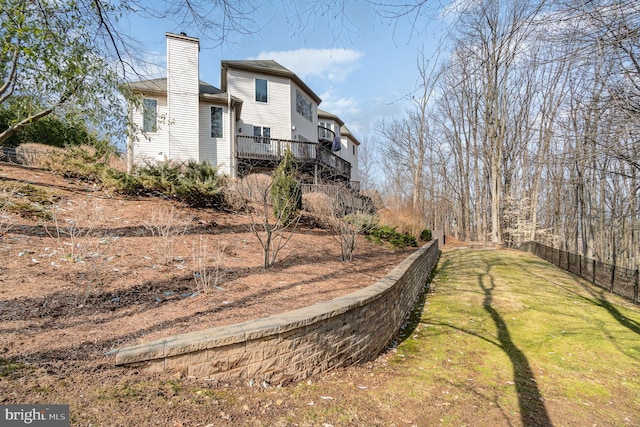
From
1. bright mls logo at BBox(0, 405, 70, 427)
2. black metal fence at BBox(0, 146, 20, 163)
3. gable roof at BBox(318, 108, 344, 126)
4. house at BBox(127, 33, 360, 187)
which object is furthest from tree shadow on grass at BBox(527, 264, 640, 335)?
gable roof at BBox(318, 108, 344, 126)

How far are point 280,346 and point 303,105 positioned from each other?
64.3 ft

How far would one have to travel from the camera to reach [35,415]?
189 cm

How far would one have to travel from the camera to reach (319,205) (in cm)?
1084

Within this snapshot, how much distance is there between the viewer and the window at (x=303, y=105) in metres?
19.9

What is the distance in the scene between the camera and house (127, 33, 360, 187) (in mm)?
15594

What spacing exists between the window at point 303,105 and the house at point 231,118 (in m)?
0.07

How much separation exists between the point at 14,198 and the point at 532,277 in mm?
13933

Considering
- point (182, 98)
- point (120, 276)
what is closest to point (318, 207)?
point (120, 276)

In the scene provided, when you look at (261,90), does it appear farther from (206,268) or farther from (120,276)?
(120,276)

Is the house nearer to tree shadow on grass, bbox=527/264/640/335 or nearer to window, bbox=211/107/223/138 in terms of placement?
window, bbox=211/107/223/138

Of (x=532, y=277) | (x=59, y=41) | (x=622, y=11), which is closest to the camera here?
(x=622, y=11)

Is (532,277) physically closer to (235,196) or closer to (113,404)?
(235,196)

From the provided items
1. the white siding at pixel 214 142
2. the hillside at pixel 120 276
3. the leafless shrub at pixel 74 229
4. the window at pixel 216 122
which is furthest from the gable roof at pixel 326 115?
the leafless shrub at pixel 74 229

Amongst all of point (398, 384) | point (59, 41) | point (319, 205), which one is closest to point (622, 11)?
point (398, 384)
